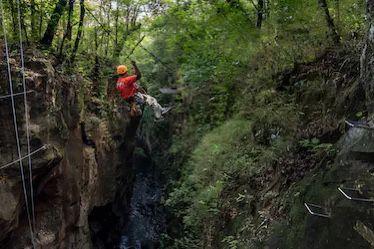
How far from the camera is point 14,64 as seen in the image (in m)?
7.57

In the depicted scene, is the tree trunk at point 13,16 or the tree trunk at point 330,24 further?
the tree trunk at point 13,16

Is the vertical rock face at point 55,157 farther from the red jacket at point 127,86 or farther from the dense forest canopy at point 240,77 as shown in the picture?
the dense forest canopy at point 240,77

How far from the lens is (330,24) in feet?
28.0

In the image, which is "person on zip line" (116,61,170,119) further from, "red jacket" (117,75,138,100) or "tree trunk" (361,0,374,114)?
"tree trunk" (361,0,374,114)

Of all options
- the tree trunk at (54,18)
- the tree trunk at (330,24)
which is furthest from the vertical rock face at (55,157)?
the tree trunk at (330,24)

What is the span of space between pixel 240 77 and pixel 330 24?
4.58m

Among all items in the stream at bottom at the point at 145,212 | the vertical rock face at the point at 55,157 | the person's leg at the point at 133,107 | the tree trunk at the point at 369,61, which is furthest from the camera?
the stream at bottom at the point at 145,212

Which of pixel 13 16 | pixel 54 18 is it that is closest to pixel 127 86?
pixel 54 18

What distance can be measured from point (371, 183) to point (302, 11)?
5698mm

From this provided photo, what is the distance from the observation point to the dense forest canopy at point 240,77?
24.1 feet

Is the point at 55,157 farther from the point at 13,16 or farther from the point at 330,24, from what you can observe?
the point at 330,24

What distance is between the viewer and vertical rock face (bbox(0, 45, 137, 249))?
23.4 ft

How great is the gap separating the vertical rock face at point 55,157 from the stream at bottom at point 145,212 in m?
3.85

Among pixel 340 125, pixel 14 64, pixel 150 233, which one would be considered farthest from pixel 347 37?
pixel 150 233
